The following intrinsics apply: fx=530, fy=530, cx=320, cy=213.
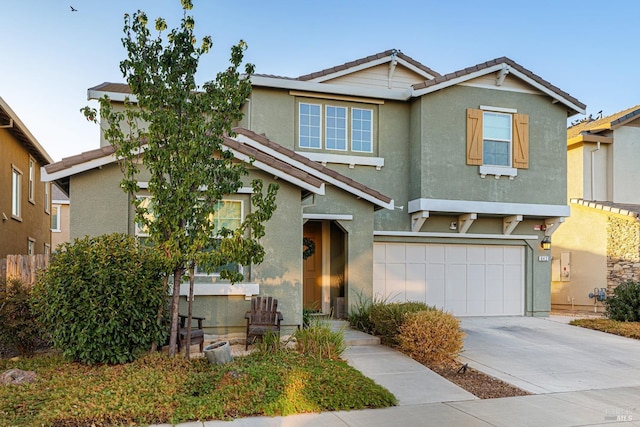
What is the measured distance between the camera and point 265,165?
1016 cm

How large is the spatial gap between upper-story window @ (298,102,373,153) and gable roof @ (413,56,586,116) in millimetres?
1606

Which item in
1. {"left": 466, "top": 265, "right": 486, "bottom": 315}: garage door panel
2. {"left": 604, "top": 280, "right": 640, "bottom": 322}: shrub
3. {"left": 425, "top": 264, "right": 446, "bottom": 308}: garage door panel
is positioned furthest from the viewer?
{"left": 466, "top": 265, "right": 486, "bottom": 315}: garage door panel

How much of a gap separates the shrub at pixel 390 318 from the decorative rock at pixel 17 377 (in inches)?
237

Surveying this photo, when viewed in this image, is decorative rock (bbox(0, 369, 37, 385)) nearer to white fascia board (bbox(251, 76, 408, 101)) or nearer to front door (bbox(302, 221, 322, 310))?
front door (bbox(302, 221, 322, 310))

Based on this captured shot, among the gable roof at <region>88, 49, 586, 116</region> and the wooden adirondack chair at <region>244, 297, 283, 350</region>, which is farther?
the gable roof at <region>88, 49, 586, 116</region>

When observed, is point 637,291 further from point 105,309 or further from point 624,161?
point 105,309

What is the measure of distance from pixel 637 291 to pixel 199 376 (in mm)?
11592

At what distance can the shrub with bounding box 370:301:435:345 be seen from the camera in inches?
399

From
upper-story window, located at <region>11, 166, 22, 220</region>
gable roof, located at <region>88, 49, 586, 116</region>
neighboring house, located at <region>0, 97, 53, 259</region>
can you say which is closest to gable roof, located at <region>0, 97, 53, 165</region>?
neighboring house, located at <region>0, 97, 53, 259</region>

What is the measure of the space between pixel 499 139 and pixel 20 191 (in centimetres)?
1510

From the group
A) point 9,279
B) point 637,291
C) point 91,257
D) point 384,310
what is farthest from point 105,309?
point 637,291

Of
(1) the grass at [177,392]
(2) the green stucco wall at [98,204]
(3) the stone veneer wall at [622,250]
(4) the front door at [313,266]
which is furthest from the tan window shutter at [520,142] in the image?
(2) the green stucco wall at [98,204]

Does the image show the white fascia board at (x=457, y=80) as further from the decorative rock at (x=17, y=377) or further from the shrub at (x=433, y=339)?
the decorative rock at (x=17, y=377)

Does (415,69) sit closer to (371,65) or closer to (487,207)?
(371,65)
